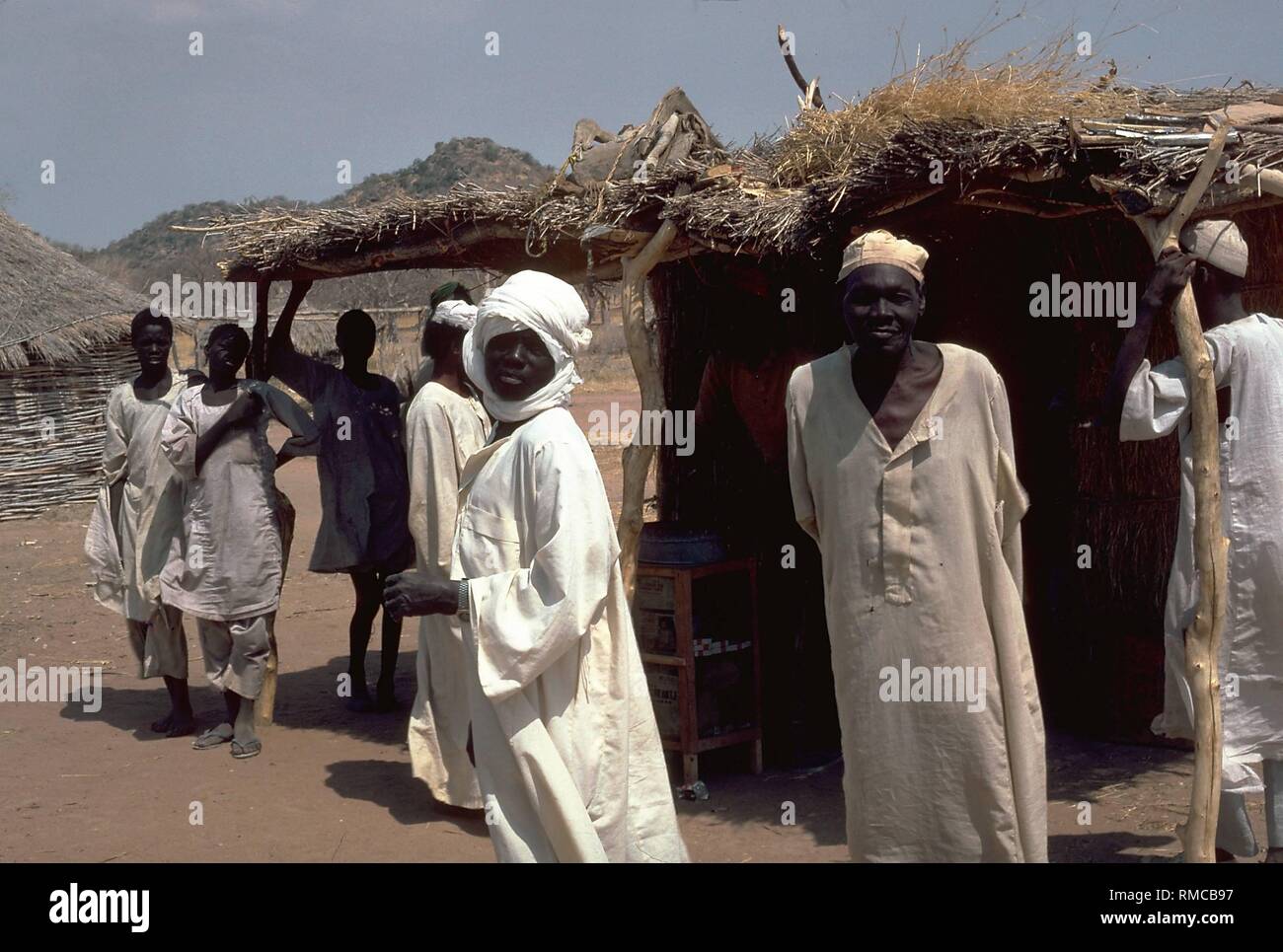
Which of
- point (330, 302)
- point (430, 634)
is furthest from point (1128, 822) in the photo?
point (330, 302)

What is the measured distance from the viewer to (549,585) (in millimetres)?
2955

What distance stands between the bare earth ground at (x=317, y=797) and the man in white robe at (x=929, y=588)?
1490mm

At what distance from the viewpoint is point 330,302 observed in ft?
115

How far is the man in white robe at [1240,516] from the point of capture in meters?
4.05

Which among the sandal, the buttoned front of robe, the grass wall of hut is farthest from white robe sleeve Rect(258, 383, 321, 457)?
the grass wall of hut

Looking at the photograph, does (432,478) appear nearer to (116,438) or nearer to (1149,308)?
(116,438)

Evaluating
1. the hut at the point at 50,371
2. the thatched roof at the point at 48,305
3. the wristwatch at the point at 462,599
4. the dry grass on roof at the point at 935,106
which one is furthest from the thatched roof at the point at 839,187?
the hut at the point at 50,371

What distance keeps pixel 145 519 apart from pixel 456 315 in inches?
89.8

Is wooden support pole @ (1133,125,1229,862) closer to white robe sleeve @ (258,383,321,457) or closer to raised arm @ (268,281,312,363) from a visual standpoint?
white robe sleeve @ (258,383,321,457)

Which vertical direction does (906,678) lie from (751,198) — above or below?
below

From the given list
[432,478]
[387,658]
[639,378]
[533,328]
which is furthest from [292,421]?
[533,328]

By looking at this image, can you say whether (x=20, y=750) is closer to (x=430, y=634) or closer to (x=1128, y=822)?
(x=430, y=634)

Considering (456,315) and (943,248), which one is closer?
(456,315)
